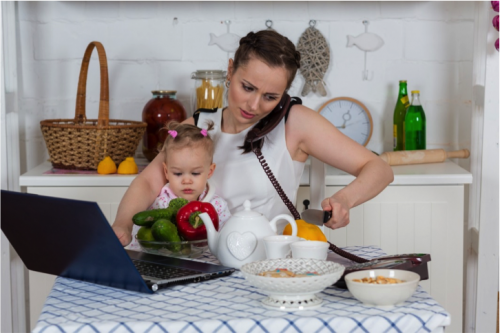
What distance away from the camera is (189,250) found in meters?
1.44

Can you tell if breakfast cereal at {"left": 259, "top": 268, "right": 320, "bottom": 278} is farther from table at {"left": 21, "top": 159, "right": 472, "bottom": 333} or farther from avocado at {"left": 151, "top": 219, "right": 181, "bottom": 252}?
table at {"left": 21, "top": 159, "right": 472, "bottom": 333}

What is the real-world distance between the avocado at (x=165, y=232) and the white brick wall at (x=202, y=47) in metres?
1.53

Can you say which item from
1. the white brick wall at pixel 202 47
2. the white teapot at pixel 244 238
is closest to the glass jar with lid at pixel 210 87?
the white brick wall at pixel 202 47

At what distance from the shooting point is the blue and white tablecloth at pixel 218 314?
1.02 meters

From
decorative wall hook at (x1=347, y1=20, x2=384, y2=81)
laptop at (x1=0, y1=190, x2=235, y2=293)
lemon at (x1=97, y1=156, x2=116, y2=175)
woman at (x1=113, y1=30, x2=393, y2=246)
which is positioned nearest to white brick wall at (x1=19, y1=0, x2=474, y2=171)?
decorative wall hook at (x1=347, y1=20, x2=384, y2=81)

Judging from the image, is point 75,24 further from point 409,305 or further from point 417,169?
point 409,305

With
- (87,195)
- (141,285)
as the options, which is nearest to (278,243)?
(141,285)

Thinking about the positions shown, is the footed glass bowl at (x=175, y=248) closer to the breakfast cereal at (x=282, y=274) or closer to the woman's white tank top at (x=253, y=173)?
the breakfast cereal at (x=282, y=274)

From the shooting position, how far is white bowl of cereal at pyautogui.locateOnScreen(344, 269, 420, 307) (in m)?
1.06

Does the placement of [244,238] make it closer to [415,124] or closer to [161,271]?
[161,271]

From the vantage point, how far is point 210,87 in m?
2.61

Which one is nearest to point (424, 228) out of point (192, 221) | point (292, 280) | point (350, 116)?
point (350, 116)

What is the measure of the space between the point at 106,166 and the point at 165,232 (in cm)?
112

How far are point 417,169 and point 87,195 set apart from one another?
1.27 m
